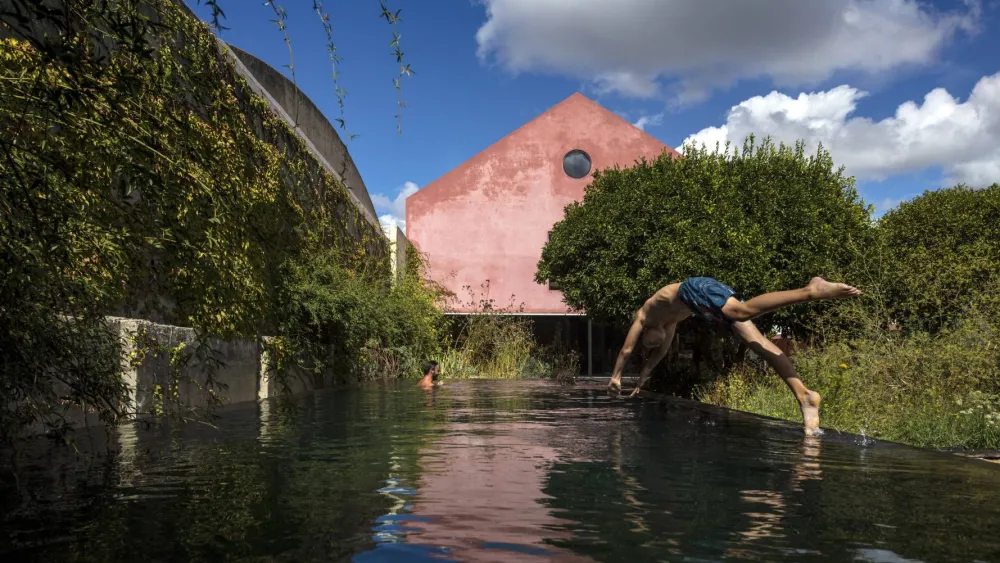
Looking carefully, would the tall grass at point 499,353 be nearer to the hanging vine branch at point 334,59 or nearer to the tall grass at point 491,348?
the tall grass at point 491,348

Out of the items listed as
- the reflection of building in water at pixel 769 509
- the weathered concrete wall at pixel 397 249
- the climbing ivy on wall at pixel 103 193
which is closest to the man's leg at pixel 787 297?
the reflection of building in water at pixel 769 509

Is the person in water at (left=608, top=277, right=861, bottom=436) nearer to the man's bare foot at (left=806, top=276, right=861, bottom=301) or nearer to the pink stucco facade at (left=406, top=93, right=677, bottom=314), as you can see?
the man's bare foot at (left=806, top=276, right=861, bottom=301)

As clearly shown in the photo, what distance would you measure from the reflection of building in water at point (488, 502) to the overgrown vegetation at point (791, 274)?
4923 millimetres

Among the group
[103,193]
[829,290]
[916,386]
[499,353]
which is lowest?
[916,386]

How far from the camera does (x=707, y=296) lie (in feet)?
23.1

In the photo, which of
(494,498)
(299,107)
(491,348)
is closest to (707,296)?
(494,498)

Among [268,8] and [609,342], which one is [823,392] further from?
[609,342]

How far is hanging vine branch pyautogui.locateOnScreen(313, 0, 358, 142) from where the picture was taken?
4114 mm

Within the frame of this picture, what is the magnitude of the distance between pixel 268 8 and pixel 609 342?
2498cm

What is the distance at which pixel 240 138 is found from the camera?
10609mm

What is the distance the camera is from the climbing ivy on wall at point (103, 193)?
357 cm

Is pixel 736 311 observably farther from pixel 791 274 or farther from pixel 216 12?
pixel 791 274

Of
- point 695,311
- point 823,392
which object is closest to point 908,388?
point 823,392

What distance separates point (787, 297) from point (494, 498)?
11.6ft
